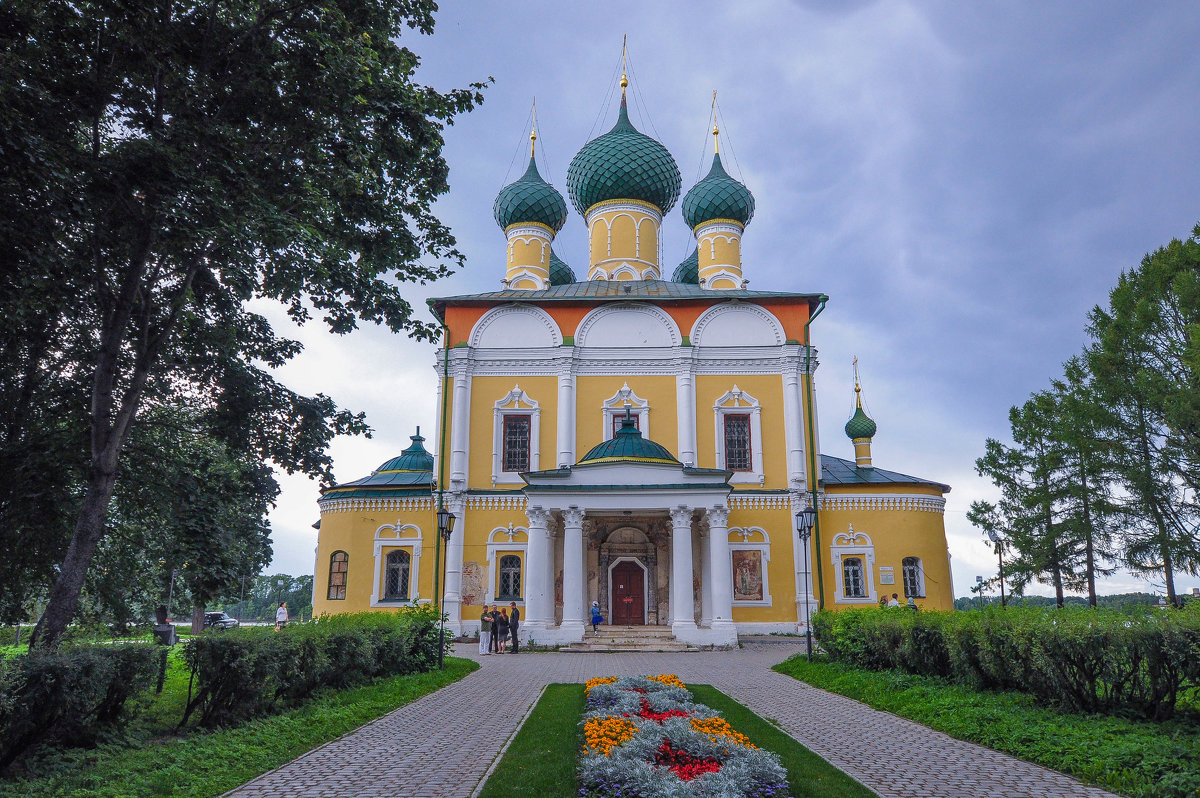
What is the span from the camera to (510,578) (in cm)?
2102

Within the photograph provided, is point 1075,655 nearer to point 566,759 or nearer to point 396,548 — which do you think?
point 566,759

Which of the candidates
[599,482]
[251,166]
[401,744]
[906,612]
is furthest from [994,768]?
[599,482]

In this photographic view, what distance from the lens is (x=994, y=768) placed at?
20.6 ft

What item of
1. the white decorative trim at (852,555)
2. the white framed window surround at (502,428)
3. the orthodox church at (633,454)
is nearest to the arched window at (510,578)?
the orthodox church at (633,454)

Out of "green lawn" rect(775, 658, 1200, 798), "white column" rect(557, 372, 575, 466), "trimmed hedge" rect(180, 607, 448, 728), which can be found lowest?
"green lawn" rect(775, 658, 1200, 798)

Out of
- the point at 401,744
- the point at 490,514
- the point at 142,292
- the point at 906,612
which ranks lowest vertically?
the point at 401,744

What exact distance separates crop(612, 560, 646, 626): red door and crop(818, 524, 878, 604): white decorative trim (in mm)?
5386

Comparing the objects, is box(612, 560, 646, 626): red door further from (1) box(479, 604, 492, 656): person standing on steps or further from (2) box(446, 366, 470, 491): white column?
(2) box(446, 366, 470, 491): white column

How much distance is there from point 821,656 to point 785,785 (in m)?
9.73

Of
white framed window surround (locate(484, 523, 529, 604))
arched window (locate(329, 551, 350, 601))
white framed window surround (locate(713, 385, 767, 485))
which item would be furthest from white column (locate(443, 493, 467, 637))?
white framed window surround (locate(713, 385, 767, 485))

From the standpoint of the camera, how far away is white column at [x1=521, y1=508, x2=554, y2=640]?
58.7ft

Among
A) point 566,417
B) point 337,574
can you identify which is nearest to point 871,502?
point 566,417

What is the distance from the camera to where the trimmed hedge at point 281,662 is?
7.93 metres

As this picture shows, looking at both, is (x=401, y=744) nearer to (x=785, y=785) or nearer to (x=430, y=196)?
(x=785, y=785)
